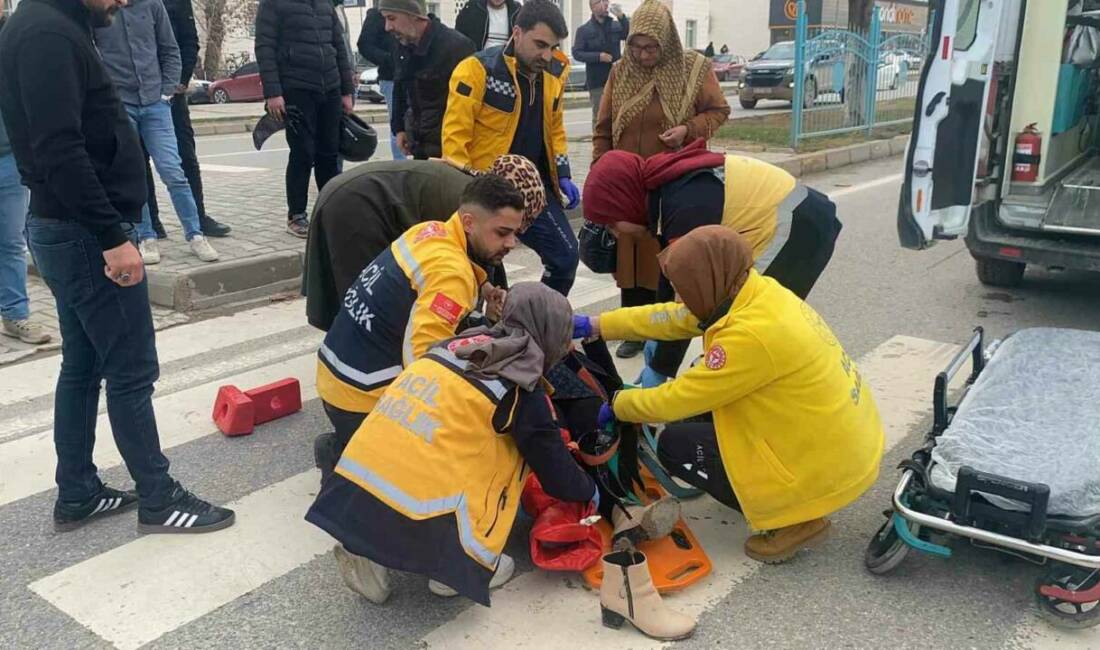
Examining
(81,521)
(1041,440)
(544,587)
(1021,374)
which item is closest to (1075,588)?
(1041,440)

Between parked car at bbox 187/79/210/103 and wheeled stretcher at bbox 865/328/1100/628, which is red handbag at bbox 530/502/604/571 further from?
parked car at bbox 187/79/210/103

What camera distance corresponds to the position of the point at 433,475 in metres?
2.43

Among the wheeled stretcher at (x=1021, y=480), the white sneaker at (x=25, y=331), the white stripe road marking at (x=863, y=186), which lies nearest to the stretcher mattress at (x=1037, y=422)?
the wheeled stretcher at (x=1021, y=480)

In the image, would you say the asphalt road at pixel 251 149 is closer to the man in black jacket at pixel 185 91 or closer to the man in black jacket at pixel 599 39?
the man in black jacket at pixel 599 39

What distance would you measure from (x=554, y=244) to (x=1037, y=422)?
2229 millimetres

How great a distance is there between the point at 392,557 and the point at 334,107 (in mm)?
4805

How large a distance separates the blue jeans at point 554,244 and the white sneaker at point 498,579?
1.82m

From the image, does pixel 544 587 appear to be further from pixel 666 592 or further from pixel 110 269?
pixel 110 269

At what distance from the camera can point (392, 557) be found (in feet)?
7.97

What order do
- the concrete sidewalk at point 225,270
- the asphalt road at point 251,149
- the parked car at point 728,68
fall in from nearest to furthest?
the concrete sidewalk at point 225,270
the asphalt road at point 251,149
the parked car at point 728,68

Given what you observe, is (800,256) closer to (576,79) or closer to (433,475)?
(433,475)

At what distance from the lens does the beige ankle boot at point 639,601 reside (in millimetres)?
2494

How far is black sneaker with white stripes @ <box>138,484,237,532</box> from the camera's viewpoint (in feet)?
10.1

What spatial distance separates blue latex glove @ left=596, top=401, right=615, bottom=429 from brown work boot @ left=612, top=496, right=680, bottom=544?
12.0 inches
